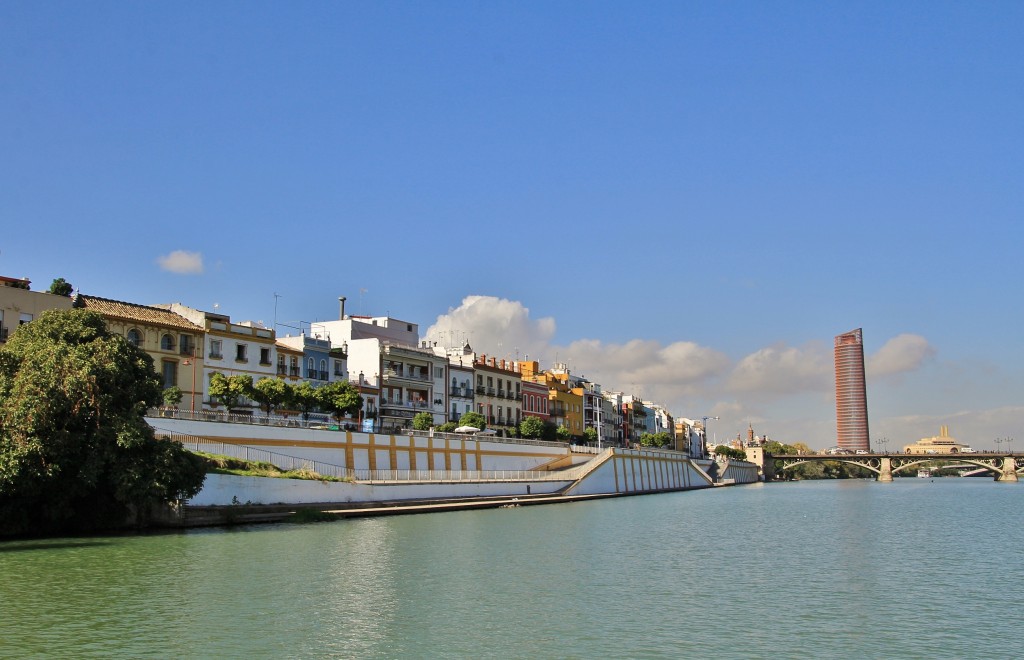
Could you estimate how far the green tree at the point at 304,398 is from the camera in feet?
209

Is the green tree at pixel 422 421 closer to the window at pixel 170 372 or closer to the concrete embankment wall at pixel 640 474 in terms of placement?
the concrete embankment wall at pixel 640 474

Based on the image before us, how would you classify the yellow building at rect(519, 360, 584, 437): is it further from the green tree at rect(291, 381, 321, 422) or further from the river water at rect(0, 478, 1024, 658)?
the river water at rect(0, 478, 1024, 658)

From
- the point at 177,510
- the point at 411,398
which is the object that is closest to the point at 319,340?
the point at 411,398

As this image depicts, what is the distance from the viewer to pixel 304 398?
63.9 meters

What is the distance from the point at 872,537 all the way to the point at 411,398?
48740mm

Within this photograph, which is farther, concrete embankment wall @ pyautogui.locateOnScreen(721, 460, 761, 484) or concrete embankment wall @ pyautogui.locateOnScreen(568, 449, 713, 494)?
concrete embankment wall @ pyautogui.locateOnScreen(721, 460, 761, 484)

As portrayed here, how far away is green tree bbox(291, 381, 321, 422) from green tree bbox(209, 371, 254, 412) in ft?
13.3

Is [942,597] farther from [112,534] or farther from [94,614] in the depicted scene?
[112,534]

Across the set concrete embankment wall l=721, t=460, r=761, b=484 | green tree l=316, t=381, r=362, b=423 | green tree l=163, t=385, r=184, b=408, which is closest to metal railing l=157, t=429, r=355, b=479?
green tree l=163, t=385, r=184, b=408

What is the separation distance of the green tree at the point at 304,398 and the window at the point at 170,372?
7.70m

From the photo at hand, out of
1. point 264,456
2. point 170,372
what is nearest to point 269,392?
point 170,372

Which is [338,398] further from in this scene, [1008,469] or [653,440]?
[1008,469]

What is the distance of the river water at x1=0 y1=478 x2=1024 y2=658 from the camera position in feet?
65.1

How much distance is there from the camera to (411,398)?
8631 cm
